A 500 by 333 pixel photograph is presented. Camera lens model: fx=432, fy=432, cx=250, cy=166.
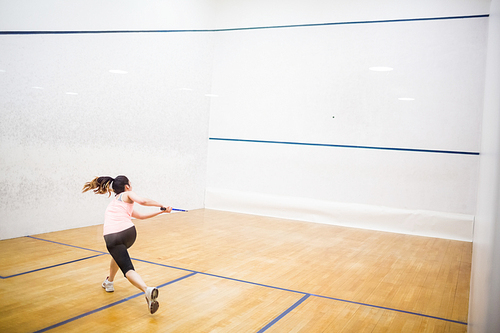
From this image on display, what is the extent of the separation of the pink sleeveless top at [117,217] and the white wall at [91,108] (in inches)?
63.3

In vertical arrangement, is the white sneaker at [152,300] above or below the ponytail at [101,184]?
below

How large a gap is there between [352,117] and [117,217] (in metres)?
3.68

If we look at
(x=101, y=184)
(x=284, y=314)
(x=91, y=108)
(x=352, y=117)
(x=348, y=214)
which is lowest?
(x=284, y=314)

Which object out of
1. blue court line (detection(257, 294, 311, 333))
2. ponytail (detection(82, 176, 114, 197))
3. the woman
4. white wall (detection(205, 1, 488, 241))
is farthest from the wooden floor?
white wall (detection(205, 1, 488, 241))

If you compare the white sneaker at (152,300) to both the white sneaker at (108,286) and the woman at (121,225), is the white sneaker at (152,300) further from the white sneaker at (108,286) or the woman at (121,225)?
the white sneaker at (108,286)

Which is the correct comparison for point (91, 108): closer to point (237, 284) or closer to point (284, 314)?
point (237, 284)

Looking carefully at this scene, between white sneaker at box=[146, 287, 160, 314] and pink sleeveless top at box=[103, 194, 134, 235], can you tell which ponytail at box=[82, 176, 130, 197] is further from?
white sneaker at box=[146, 287, 160, 314]

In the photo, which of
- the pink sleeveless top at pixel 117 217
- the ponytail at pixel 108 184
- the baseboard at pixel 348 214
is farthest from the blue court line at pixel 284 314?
the baseboard at pixel 348 214

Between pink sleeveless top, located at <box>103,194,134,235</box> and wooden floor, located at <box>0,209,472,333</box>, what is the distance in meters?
0.37

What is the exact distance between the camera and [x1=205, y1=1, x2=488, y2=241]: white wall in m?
4.75

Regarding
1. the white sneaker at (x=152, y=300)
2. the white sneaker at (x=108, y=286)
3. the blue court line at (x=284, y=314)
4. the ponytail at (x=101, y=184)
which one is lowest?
the blue court line at (x=284, y=314)

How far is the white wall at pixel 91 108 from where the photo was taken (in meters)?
3.43

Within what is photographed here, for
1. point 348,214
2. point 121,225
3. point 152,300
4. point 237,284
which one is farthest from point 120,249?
point 348,214

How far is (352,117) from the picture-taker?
207 inches
